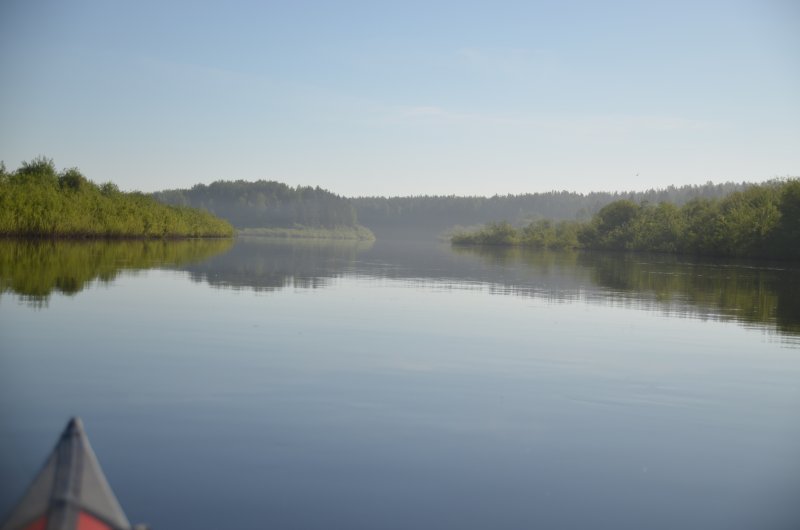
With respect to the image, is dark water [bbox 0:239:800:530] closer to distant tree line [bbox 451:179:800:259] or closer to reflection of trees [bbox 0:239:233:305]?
reflection of trees [bbox 0:239:233:305]

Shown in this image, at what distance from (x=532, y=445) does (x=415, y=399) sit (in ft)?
6.85

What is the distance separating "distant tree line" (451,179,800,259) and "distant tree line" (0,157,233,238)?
57.5m

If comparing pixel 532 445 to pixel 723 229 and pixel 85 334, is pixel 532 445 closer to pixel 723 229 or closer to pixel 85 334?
pixel 85 334

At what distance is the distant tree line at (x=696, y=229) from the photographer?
69438 millimetres

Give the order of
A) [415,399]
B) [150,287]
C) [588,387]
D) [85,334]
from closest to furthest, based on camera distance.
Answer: [415,399], [588,387], [85,334], [150,287]

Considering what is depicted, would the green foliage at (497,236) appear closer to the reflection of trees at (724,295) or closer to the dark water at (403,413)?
the reflection of trees at (724,295)

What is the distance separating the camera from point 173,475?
6.31 metres

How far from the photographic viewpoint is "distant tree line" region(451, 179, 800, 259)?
228 ft

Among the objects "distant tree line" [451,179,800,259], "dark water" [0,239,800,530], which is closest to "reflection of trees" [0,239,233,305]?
"dark water" [0,239,800,530]

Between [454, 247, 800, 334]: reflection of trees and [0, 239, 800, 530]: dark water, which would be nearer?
[0, 239, 800, 530]: dark water

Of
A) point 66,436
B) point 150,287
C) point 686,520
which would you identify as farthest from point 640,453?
point 150,287

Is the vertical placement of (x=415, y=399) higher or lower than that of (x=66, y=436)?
lower

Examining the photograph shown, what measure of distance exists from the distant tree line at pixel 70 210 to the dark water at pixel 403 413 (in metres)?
31.3

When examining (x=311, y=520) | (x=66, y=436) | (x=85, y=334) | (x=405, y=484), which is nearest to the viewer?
(x=66, y=436)
